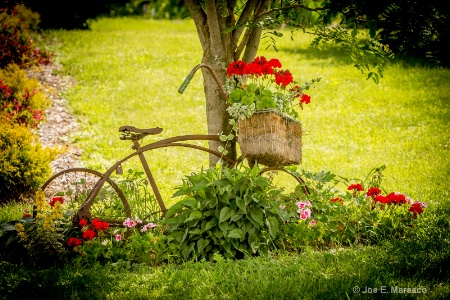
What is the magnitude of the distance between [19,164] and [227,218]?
10.9ft

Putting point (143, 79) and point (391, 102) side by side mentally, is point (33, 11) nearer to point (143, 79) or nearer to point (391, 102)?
point (143, 79)

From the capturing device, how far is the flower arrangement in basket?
14.4 ft

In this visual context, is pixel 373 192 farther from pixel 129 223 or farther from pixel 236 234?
pixel 129 223

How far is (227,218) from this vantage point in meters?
4.31

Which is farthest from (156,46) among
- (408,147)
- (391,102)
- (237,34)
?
(237,34)

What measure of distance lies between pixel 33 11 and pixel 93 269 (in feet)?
44.9

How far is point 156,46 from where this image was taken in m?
15.7

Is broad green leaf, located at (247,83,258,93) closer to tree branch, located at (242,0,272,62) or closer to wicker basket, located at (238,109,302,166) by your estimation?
wicker basket, located at (238,109,302,166)

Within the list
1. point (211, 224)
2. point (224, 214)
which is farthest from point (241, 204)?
point (211, 224)

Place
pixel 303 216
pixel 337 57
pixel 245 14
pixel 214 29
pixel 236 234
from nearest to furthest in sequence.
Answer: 1. pixel 236 234
2. pixel 303 216
3. pixel 214 29
4. pixel 245 14
5. pixel 337 57

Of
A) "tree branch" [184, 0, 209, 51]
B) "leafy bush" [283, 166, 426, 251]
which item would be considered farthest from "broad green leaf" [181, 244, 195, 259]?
"tree branch" [184, 0, 209, 51]

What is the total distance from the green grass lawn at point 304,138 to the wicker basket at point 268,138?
2.55 feet

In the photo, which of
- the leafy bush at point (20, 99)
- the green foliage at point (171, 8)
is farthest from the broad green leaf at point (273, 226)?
the leafy bush at point (20, 99)

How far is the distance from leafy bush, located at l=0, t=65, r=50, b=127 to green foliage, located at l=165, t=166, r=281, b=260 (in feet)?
15.5
